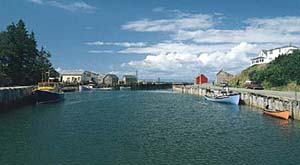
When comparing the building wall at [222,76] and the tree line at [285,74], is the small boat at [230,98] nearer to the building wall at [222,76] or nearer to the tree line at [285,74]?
the tree line at [285,74]

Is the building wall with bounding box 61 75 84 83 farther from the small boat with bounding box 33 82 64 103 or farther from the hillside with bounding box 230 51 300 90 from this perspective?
the hillside with bounding box 230 51 300 90

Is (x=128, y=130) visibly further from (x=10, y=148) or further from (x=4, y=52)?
(x=4, y=52)

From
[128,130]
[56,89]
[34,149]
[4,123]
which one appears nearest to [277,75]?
[56,89]

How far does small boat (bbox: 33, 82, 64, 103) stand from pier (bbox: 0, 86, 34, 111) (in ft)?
4.80

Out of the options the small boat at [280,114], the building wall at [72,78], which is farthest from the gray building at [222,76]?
the small boat at [280,114]

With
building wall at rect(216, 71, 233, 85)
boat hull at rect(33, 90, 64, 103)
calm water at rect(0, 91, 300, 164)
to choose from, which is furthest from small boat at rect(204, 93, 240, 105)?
building wall at rect(216, 71, 233, 85)

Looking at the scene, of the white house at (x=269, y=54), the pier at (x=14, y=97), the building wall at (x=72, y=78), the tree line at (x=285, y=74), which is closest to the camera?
the pier at (x=14, y=97)

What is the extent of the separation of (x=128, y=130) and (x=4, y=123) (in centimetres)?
1504

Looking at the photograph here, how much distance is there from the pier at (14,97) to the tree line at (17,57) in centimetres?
1027

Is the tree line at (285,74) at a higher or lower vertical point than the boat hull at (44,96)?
higher

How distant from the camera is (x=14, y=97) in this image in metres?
64.8

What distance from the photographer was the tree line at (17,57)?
85025 millimetres

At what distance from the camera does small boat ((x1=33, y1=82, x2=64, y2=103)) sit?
7450cm

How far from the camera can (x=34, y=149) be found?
28219 millimetres
